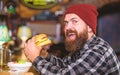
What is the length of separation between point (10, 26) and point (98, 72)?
4345mm

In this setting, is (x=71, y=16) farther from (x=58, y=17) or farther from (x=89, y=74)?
(x=58, y=17)

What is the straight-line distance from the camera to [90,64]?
1.88m

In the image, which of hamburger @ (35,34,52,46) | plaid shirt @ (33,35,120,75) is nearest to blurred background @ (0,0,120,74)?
hamburger @ (35,34,52,46)

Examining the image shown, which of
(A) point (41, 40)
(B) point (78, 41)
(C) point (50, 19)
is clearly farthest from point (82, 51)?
(C) point (50, 19)

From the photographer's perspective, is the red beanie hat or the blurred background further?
the blurred background

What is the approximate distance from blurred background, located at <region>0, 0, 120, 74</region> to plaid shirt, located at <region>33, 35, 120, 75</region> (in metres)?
1.93

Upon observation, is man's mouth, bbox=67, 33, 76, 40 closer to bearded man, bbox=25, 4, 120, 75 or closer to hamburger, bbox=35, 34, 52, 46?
bearded man, bbox=25, 4, 120, 75

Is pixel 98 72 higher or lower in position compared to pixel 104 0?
lower

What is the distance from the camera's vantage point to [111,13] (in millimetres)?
5660

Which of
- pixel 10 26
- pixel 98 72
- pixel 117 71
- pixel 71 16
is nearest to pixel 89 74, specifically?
pixel 98 72

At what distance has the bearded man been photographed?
6.18 ft

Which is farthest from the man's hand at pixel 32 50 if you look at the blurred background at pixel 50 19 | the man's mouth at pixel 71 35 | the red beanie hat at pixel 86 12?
the blurred background at pixel 50 19

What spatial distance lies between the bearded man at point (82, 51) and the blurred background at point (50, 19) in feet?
5.89

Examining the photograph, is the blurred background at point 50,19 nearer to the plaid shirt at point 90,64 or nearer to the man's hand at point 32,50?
the man's hand at point 32,50
